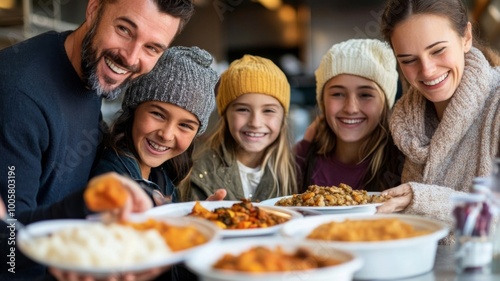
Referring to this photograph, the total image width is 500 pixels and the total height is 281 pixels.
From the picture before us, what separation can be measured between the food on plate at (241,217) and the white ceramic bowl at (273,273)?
9.2 inches

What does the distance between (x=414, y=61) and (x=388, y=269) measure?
3.26 ft

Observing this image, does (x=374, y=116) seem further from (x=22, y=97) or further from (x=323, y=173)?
(x=22, y=97)

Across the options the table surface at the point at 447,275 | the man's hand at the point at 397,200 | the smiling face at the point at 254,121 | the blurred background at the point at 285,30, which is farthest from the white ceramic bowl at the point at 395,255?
the blurred background at the point at 285,30

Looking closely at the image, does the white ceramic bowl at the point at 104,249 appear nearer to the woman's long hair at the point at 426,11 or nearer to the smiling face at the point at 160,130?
the smiling face at the point at 160,130

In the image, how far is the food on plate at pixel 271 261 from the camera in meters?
1.02

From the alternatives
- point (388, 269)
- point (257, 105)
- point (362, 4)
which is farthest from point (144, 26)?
point (362, 4)

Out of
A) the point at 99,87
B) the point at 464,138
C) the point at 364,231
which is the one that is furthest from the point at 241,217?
the point at 464,138

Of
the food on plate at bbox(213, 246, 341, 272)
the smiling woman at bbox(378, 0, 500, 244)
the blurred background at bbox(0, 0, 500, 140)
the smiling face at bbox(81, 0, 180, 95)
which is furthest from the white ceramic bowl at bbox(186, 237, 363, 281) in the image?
the blurred background at bbox(0, 0, 500, 140)

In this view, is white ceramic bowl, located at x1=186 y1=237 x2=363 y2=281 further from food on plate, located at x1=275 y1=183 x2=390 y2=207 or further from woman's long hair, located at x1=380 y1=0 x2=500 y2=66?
woman's long hair, located at x1=380 y1=0 x2=500 y2=66

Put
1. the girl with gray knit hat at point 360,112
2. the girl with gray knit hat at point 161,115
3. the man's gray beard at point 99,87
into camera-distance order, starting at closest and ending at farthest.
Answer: the man's gray beard at point 99,87, the girl with gray knit hat at point 161,115, the girl with gray knit hat at point 360,112

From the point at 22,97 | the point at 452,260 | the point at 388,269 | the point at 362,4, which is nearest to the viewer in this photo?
the point at 388,269

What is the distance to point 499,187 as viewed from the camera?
4.04 feet

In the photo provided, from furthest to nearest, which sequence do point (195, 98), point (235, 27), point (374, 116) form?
1. point (235, 27)
2. point (374, 116)
3. point (195, 98)

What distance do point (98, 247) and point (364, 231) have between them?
0.59m
